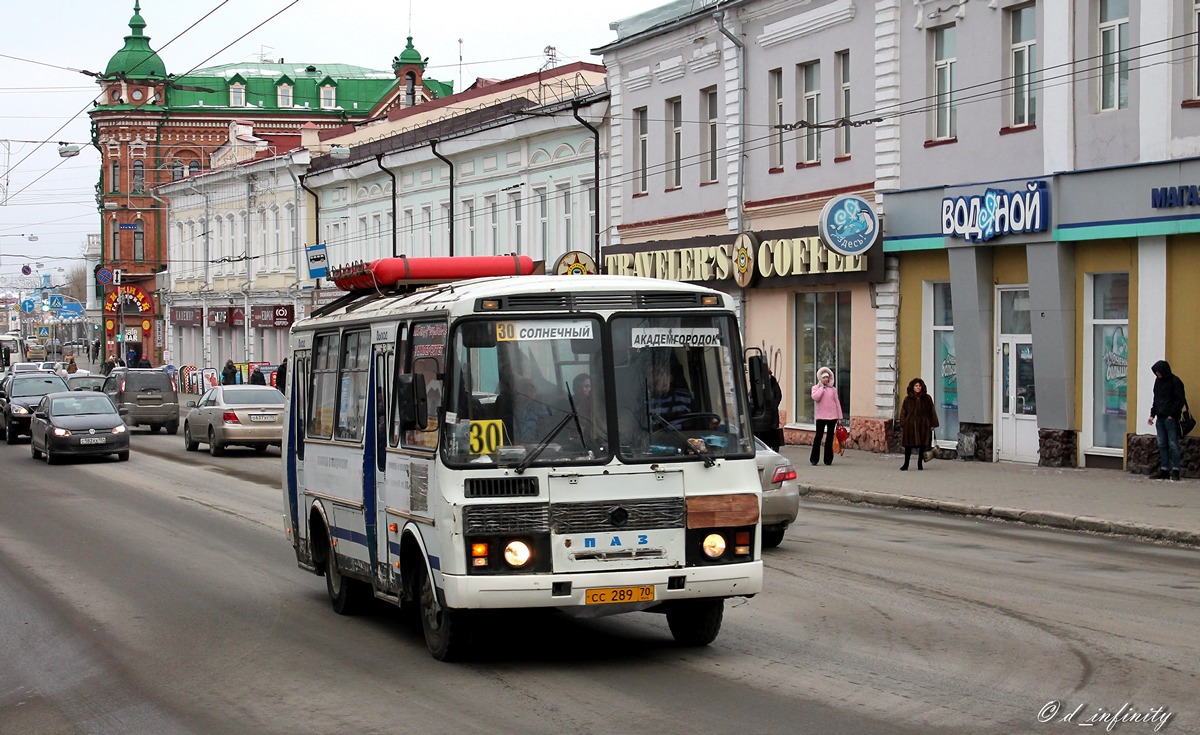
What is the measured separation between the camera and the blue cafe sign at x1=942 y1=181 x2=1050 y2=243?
25.6 metres

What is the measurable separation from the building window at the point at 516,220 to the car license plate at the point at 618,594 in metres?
36.9

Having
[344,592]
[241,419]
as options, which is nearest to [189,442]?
[241,419]

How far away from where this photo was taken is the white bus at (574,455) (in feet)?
30.7

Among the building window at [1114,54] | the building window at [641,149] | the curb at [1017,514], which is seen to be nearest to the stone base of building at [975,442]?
the curb at [1017,514]

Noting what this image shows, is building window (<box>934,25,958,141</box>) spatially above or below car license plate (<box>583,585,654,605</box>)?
above

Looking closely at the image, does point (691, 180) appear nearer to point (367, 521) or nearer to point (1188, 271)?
point (1188, 271)

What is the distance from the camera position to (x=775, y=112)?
33844mm

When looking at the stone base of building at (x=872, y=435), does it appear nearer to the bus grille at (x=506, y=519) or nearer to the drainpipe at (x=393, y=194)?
the bus grille at (x=506, y=519)

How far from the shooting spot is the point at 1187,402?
23.3m

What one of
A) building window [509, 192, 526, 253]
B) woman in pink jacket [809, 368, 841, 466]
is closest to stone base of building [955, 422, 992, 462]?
woman in pink jacket [809, 368, 841, 466]

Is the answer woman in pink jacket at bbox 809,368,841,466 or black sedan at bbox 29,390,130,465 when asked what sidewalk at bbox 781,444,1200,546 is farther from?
black sedan at bbox 29,390,130,465

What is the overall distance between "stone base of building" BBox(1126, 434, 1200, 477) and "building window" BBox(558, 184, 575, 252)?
2161cm

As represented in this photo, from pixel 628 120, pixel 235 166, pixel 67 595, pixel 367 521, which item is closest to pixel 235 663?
pixel 367 521

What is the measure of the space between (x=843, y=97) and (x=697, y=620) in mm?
22905
